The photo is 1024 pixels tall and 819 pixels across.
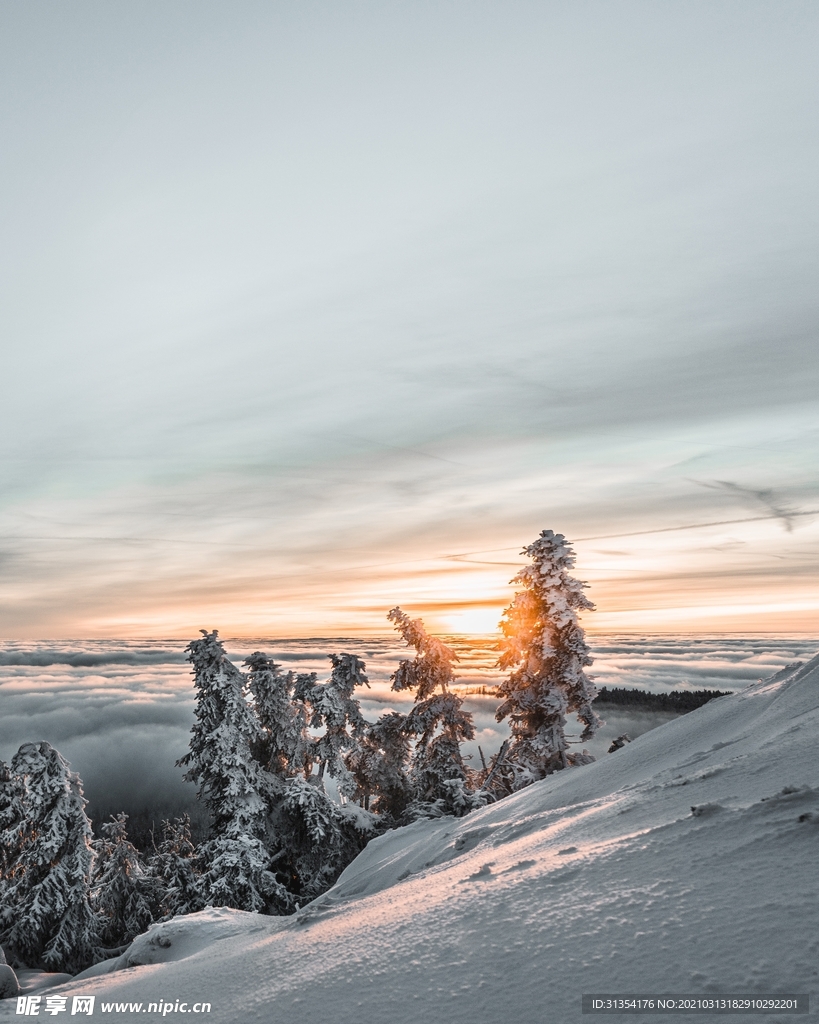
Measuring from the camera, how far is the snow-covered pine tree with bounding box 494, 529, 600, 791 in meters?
22.4

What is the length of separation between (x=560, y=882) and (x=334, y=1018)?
83.9 inches

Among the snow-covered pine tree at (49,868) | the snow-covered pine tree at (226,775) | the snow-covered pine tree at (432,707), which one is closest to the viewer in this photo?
the snow-covered pine tree at (226,775)

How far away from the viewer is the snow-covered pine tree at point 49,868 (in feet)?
78.5

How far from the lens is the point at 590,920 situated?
4391 millimetres

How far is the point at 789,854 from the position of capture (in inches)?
177

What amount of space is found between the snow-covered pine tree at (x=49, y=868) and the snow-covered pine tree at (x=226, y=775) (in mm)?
5281

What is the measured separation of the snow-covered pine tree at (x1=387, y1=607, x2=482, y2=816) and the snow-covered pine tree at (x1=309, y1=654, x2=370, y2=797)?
250 cm

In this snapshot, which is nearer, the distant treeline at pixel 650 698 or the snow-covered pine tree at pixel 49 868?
the snow-covered pine tree at pixel 49 868

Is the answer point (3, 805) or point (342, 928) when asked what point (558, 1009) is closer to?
point (342, 928)

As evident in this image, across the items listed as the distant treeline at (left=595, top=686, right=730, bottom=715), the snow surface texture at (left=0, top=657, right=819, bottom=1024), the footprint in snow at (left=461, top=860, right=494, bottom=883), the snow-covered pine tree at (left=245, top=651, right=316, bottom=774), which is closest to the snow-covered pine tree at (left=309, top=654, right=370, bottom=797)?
the snow-covered pine tree at (left=245, top=651, right=316, bottom=774)

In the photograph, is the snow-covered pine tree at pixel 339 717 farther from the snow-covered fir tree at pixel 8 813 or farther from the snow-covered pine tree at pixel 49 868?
the snow-covered fir tree at pixel 8 813

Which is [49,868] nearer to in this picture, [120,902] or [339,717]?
[120,902]

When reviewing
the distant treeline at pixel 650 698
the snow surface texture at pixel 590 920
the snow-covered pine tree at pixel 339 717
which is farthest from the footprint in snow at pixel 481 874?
the distant treeline at pixel 650 698

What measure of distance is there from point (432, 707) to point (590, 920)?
76.3 ft
